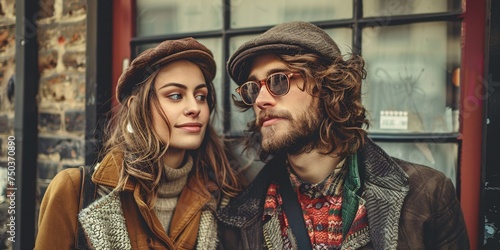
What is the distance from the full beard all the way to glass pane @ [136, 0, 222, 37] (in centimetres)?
96

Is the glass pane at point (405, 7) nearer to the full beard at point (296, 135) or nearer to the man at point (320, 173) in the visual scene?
the man at point (320, 173)

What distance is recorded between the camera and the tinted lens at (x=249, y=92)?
1881 millimetres

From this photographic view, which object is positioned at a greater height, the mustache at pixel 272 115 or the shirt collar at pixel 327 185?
the mustache at pixel 272 115

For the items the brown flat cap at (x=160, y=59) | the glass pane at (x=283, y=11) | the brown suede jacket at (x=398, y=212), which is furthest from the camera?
the glass pane at (x=283, y=11)

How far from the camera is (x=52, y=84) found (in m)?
2.58

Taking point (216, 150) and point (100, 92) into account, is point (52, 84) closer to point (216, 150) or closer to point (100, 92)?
point (100, 92)

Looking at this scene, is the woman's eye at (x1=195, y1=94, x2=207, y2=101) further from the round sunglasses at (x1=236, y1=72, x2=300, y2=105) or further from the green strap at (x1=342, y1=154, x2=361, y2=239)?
the green strap at (x1=342, y1=154, x2=361, y2=239)

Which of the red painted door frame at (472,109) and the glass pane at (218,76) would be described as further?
the glass pane at (218,76)

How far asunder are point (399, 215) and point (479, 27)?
1.03m

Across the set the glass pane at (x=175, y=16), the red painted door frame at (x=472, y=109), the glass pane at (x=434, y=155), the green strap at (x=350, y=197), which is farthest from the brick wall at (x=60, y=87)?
the red painted door frame at (x=472, y=109)

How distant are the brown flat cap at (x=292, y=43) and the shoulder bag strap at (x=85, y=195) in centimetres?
86

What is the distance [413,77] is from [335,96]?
541 mm

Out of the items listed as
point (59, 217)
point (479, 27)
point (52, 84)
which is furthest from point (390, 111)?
point (52, 84)

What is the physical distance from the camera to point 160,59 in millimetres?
1838
